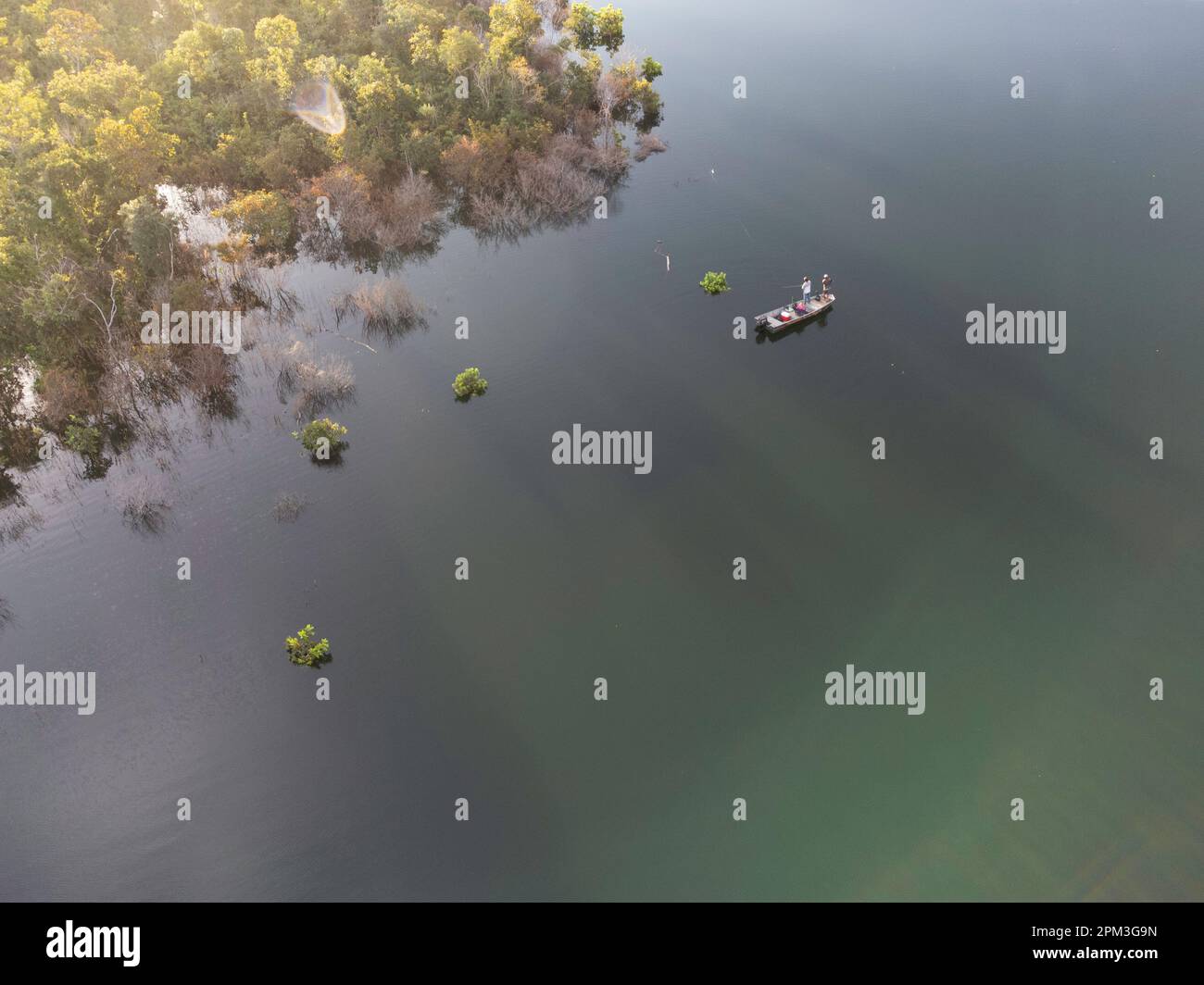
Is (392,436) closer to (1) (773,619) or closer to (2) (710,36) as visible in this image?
(1) (773,619)

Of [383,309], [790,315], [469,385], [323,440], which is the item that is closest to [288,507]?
[323,440]

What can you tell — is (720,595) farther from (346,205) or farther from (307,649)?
(346,205)

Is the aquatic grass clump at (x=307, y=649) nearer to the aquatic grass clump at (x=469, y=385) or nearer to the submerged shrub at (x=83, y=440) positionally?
the aquatic grass clump at (x=469, y=385)

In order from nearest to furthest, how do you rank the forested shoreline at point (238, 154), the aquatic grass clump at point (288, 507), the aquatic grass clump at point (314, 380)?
the aquatic grass clump at point (288, 507) < the aquatic grass clump at point (314, 380) < the forested shoreline at point (238, 154)

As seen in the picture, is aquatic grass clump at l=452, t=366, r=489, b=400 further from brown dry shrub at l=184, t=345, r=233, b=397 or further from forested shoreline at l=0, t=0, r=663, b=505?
brown dry shrub at l=184, t=345, r=233, b=397

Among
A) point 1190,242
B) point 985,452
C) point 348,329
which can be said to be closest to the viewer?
point 985,452

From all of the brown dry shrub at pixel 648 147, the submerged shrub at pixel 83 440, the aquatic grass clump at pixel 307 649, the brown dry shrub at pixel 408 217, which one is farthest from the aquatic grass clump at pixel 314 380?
the brown dry shrub at pixel 648 147

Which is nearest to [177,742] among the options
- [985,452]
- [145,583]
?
[145,583]
